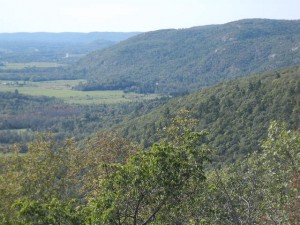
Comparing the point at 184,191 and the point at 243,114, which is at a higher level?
the point at 184,191

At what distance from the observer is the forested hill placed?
8012 centimetres

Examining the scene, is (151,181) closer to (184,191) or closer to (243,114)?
(184,191)

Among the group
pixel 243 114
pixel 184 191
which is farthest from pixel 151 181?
pixel 243 114

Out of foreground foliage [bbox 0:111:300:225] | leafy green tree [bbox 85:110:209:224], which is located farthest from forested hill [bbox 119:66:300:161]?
leafy green tree [bbox 85:110:209:224]

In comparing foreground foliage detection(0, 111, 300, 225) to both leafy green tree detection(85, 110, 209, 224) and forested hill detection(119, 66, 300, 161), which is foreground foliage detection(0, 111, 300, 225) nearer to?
leafy green tree detection(85, 110, 209, 224)

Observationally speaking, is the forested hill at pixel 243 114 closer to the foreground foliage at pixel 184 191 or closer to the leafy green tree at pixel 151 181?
the foreground foliage at pixel 184 191

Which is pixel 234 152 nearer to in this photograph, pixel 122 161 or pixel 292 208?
pixel 122 161

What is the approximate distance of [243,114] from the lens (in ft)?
309

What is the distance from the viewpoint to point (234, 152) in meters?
77.7

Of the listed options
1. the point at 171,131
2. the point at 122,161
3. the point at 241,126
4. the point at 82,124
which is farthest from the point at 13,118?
the point at 171,131

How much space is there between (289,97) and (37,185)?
232 ft

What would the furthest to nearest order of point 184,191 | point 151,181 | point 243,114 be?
point 243,114, point 184,191, point 151,181

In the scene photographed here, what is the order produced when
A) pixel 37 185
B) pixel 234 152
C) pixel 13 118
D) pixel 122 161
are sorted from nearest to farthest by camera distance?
1. pixel 37 185
2. pixel 122 161
3. pixel 234 152
4. pixel 13 118

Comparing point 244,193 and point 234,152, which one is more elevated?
point 244,193
